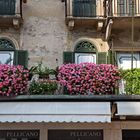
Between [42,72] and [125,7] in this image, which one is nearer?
[42,72]

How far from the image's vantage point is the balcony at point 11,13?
15.1 meters

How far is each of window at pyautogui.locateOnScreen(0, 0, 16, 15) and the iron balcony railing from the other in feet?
9.95

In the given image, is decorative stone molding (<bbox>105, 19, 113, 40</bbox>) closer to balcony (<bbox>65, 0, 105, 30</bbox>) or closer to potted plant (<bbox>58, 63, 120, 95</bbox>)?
balcony (<bbox>65, 0, 105, 30</bbox>)

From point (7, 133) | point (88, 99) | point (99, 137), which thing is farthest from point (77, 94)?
point (7, 133)

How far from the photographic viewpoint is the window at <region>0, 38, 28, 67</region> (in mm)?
15234

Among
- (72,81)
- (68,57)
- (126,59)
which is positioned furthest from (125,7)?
(72,81)

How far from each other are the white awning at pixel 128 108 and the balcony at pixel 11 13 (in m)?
4.31

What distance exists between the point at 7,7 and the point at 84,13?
8.19 feet

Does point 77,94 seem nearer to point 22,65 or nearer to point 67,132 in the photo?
point 67,132

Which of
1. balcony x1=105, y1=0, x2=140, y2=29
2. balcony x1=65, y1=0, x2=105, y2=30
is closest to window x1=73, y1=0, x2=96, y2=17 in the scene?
balcony x1=65, y1=0, x2=105, y2=30

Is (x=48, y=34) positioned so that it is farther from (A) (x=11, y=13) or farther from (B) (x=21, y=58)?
(A) (x=11, y=13)

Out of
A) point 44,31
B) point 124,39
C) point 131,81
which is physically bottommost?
point 131,81

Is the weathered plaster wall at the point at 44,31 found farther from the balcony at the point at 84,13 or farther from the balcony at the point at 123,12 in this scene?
the balcony at the point at 123,12

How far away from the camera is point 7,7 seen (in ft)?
50.5
